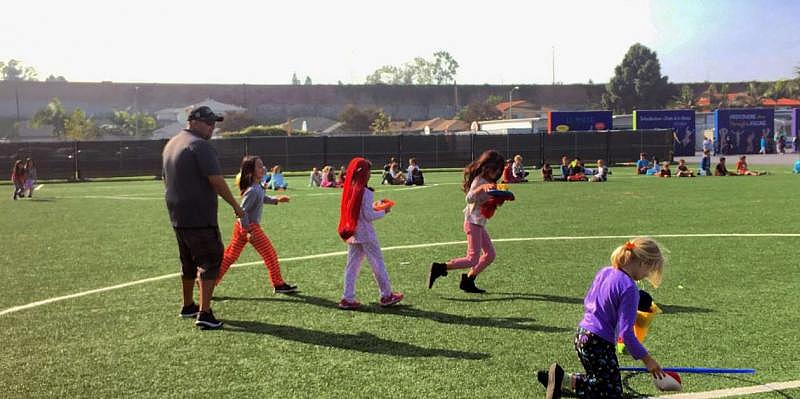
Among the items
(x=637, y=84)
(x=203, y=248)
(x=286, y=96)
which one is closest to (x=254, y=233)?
(x=203, y=248)

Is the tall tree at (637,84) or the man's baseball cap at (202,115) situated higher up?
the tall tree at (637,84)

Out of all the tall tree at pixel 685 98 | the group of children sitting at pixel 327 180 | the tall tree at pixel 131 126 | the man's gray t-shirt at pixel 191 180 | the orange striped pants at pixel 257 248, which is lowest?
the group of children sitting at pixel 327 180

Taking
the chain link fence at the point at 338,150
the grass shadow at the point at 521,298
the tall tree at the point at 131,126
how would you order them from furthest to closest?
the tall tree at the point at 131,126, the chain link fence at the point at 338,150, the grass shadow at the point at 521,298

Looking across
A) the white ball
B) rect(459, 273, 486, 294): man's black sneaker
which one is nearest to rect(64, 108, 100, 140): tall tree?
rect(459, 273, 486, 294): man's black sneaker

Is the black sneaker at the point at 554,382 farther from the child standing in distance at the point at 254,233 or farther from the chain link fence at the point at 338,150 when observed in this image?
the chain link fence at the point at 338,150

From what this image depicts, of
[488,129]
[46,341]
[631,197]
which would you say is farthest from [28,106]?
[46,341]

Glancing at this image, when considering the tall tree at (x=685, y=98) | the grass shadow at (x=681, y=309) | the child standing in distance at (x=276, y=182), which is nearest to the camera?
the grass shadow at (x=681, y=309)

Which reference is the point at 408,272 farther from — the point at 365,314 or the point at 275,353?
the point at 275,353

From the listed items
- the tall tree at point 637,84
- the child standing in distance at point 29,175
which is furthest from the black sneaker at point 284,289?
the tall tree at point 637,84

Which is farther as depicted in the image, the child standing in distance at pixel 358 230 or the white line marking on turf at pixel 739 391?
the child standing in distance at pixel 358 230

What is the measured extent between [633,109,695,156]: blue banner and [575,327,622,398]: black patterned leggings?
174 feet

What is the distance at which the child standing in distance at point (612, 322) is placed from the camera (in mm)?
4191

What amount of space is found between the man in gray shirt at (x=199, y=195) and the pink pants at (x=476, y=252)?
291 centimetres

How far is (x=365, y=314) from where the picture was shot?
23.3 ft
